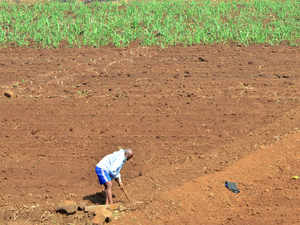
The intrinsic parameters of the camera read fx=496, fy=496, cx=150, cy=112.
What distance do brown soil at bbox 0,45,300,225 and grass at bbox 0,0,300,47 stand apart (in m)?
0.62

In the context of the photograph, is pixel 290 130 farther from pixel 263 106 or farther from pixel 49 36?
pixel 49 36

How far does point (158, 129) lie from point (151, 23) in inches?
233

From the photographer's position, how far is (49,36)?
1526 centimetres

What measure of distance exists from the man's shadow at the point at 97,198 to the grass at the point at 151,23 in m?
6.20

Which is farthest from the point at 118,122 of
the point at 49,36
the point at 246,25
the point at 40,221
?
the point at 246,25

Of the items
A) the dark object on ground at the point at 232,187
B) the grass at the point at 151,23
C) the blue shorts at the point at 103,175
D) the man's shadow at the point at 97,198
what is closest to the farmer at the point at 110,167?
the blue shorts at the point at 103,175

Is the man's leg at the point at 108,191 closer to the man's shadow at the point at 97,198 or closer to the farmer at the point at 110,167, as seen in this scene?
the farmer at the point at 110,167

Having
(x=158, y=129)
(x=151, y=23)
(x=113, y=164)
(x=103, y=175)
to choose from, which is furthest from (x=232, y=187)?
(x=151, y=23)

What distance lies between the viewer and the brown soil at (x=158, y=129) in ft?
28.8

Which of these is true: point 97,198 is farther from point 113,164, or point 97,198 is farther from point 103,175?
point 113,164

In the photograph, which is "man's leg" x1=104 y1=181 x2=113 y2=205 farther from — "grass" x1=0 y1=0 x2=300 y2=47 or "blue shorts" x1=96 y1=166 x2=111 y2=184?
"grass" x1=0 y1=0 x2=300 y2=47

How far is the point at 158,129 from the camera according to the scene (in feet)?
35.8

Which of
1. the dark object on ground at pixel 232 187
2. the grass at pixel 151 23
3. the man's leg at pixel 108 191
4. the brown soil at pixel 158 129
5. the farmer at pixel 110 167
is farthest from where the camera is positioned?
the grass at pixel 151 23

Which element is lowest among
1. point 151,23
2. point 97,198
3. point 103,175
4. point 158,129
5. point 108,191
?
point 97,198
